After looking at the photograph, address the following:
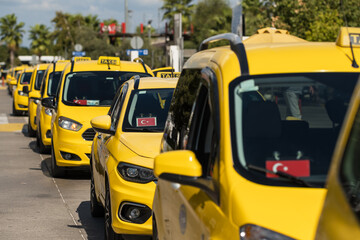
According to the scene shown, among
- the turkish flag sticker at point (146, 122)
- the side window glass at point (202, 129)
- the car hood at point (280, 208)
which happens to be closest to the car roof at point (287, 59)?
the side window glass at point (202, 129)

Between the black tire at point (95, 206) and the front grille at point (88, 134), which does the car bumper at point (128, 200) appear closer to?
the black tire at point (95, 206)

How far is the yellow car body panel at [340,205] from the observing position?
84.2 inches

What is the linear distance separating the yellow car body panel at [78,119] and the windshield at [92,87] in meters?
0.08

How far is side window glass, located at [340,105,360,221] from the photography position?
7.48ft

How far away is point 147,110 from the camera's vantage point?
8984 mm

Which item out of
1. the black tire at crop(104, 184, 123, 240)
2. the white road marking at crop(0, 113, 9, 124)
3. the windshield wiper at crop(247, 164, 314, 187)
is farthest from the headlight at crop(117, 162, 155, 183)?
the white road marking at crop(0, 113, 9, 124)

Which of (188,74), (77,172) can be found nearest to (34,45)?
(77,172)

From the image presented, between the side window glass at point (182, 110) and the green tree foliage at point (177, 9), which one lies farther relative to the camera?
the green tree foliage at point (177, 9)

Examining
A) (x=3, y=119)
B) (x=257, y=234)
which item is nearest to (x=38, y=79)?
(x=3, y=119)

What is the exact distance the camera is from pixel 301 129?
4176 mm

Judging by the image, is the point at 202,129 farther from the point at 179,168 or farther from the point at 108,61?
the point at 108,61

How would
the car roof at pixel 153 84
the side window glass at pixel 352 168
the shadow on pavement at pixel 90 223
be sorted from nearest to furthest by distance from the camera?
the side window glass at pixel 352 168
the shadow on pavement at pixel 90 223
the car roof at pixel 153 84

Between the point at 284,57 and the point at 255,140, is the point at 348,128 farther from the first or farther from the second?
the point at 284,57

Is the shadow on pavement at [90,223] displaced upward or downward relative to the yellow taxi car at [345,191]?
downward
